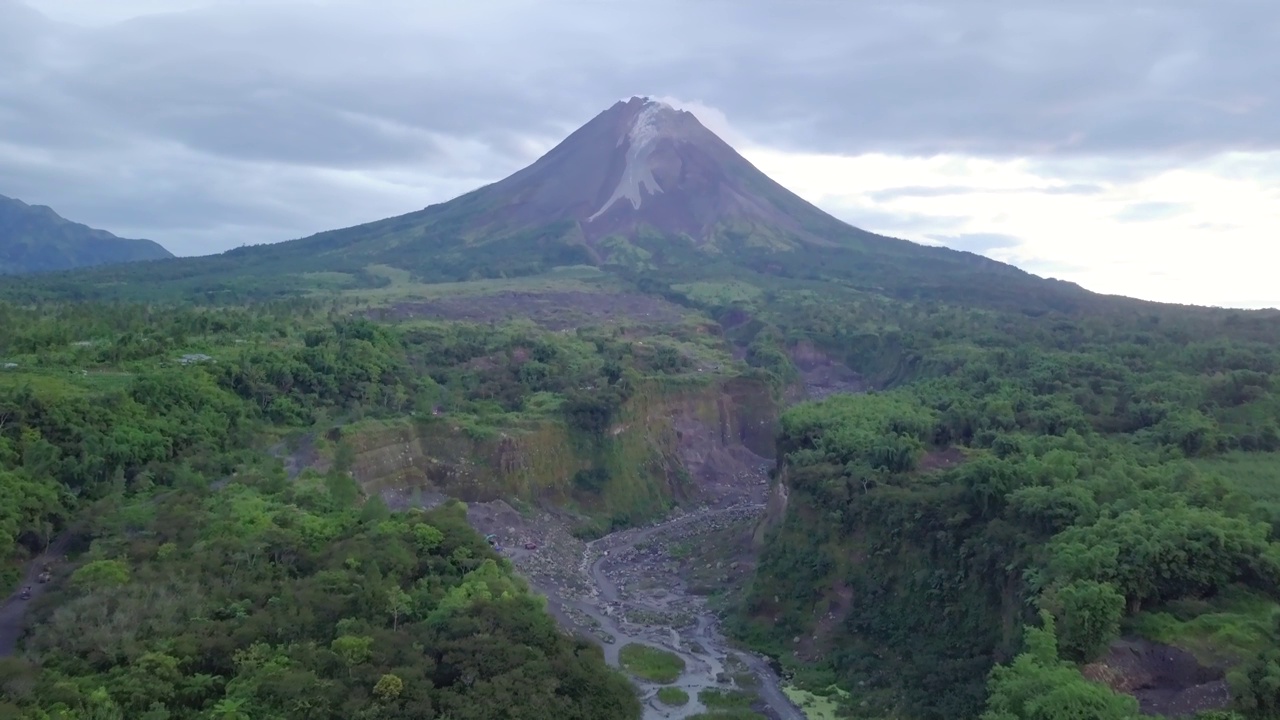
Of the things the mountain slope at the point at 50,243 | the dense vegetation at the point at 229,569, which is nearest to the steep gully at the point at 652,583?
the dense vegetation at the point at 229,569

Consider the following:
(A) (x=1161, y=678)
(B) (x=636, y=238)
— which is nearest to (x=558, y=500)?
(A) (x=1161, y=678)

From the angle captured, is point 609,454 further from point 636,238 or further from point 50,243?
point 50,243

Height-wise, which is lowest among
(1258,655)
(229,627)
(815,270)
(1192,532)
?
(229,627)

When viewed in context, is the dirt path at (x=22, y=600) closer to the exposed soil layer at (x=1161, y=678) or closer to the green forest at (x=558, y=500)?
the green forest at (x=558, y=500)

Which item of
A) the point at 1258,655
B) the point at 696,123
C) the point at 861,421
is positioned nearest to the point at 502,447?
the point at 861,421

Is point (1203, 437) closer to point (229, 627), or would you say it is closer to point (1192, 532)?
point (1192, 532)

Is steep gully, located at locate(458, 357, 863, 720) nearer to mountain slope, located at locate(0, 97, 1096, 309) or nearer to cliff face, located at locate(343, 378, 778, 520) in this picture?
cliff face, located at locate(343, 378, 778, 520)
